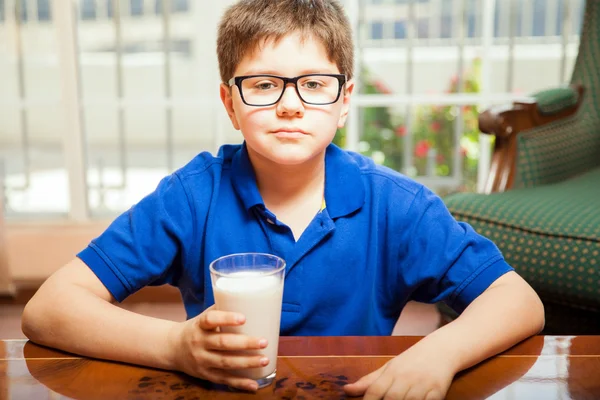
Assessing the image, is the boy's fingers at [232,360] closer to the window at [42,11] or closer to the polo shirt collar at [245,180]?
the polo shirt collar at [245,180]

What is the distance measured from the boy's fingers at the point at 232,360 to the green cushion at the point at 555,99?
154 centimetres

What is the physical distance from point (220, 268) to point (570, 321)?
1.16 m

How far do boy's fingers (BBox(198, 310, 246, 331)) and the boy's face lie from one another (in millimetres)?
340

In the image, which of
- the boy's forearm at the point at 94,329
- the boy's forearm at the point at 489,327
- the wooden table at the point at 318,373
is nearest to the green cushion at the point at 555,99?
the boy's forearm at the point at 489,327

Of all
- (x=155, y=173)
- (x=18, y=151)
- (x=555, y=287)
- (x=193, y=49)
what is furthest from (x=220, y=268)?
(x=18, y=151)

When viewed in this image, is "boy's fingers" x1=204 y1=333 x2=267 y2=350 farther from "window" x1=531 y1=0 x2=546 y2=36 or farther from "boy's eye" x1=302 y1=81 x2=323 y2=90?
"window" x1=531 y1=0 x2=546 y2=36

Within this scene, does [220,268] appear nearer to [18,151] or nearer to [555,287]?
[555,287]

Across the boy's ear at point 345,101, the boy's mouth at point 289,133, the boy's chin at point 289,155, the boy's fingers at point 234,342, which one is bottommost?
the boy's fingers at point 234,342

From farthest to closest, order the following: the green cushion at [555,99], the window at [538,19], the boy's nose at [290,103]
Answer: the window at [538,19] < the green cushion at [555,99] < the boy's nose at [290,103]

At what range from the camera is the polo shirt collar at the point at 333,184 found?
1.16m

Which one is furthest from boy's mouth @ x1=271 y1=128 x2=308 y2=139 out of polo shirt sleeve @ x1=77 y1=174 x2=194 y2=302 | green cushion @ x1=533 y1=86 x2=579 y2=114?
green cushion @ x1=533 y1=86 x2=579 y2=114

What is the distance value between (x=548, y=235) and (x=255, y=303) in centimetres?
106

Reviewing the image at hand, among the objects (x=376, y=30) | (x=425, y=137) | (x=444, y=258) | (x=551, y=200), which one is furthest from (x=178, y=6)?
(x=444, y=258)

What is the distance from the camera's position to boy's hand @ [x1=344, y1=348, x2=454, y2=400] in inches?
29.9
